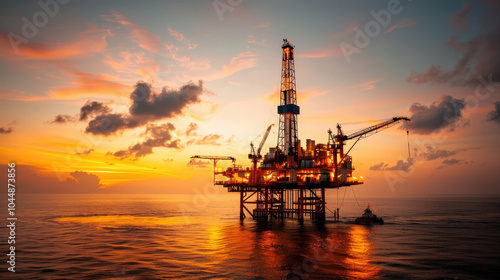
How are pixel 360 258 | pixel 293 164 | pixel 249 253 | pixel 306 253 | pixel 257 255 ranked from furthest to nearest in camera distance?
pixel 293 164 < pixel 249 253 < pixel 306 253 < pixel 257 255 < pixel 360 258

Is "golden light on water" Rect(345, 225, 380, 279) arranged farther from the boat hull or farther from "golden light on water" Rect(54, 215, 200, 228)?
"golden light on water" Rect(54, 215, 200, 228)

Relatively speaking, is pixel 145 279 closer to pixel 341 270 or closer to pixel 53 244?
pixel 341 270

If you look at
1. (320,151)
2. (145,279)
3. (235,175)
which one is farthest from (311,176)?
(145,279)

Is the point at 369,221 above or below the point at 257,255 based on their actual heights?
below

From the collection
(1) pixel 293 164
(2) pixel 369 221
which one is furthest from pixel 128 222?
(2) pixel 369 221

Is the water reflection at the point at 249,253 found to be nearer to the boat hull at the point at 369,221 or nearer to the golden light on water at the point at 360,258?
the golden light on water at the point at 360,258

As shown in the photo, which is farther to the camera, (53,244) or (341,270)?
(53,244)

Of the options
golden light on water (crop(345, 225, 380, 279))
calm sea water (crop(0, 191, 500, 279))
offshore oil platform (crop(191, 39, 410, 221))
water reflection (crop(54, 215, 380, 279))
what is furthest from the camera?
offshore oil platform (crop(191, 39, 410, 221))

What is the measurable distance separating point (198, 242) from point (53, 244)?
69.9ft

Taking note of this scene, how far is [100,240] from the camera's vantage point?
171 ft

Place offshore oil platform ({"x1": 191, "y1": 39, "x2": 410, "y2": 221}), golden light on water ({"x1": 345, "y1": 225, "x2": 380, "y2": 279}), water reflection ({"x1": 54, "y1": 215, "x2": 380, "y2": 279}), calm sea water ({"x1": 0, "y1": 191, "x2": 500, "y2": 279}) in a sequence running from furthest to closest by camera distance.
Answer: offshore oil platform ({"x1": 191, "y1": 39, "x2": 410, "y2": 221}), water reflection ({"x1": 54, "y1": 215, "x2": 380, "y2": 279}), calm sea water ({"x1": 0, "y1": 191, "x2": 500, "y2": 279}), golden light on water ({"x1": 345, "y1": 225, "x2": 380, "y2": 279})

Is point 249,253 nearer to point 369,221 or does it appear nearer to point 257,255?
point 257,255

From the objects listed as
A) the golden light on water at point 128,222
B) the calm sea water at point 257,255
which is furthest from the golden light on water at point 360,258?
the golden light on water at point 128,222

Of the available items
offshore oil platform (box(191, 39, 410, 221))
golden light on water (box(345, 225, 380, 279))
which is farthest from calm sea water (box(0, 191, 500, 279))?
offshore oil platform (box(191, 39, 410, 221))
